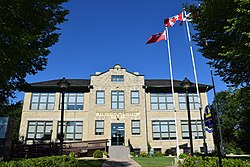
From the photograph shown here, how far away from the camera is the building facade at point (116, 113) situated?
2745 centimetres

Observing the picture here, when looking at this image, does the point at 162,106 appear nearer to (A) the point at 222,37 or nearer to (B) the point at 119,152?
(B) the point at 119,152

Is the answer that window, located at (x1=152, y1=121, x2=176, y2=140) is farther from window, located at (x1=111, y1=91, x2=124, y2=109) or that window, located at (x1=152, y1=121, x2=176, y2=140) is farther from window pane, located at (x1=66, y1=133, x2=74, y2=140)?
window pane, located at (x1=66, y1=133, x2=74, y2=140)

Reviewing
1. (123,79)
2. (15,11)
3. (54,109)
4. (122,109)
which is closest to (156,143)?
(122,109)

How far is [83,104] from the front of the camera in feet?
95.3

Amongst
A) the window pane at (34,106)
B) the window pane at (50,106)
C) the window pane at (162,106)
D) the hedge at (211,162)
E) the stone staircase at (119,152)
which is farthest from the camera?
the window pane at (162,106)

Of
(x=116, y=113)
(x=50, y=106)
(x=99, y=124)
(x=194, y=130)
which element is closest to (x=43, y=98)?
(x=50, y=106)

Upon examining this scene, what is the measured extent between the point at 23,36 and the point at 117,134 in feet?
68.0

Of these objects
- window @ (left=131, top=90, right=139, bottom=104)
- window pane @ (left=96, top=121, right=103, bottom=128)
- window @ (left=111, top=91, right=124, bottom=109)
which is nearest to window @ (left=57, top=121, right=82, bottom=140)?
window pane @ (left=96, top=121, right=103, bottom=128)

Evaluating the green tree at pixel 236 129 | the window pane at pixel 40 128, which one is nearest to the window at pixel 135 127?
the window pane at pixel 40 128

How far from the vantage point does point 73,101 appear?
95.7ft

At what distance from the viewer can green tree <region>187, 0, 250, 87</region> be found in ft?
35.6

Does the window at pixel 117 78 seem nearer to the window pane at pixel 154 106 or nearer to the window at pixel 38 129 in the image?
the window pane at pixel 154 106

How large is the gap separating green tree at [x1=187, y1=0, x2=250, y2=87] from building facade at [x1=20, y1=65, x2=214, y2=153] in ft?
45.8

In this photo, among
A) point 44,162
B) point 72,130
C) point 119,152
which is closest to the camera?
point 44,162
